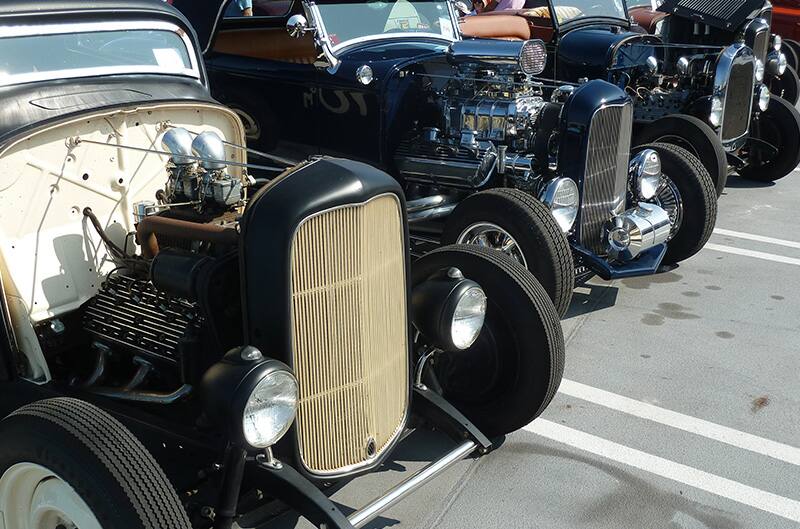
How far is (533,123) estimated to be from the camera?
16.2ft

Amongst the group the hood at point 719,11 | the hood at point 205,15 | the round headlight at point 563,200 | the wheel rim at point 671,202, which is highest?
the hood at point 205,15

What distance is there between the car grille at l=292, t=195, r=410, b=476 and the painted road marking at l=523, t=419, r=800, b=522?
1078 millimetres

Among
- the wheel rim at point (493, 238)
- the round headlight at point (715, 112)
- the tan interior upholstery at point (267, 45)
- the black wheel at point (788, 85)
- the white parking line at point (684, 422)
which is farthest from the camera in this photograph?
the black wheel at point (788, 85)

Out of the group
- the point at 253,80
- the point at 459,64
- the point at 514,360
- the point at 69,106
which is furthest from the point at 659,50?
the point at 69,106

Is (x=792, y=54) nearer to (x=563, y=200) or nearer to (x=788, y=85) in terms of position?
(x=788, y=85)

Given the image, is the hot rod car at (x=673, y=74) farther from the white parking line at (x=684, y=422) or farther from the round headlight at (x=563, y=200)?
the white parking line at (x=684, y=422)

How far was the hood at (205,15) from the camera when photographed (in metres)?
6.00

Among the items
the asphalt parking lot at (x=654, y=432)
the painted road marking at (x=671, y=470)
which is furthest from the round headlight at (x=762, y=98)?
the painted road marking at (x=671, y=470)

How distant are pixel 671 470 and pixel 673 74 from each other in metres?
4.84

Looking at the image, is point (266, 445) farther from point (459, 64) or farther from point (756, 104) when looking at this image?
point (756, 104)

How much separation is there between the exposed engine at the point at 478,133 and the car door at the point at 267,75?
0.77m

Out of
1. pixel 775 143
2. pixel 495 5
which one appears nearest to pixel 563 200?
pixel 775 143

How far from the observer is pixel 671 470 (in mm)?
3213

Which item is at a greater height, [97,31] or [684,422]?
[97,31]
